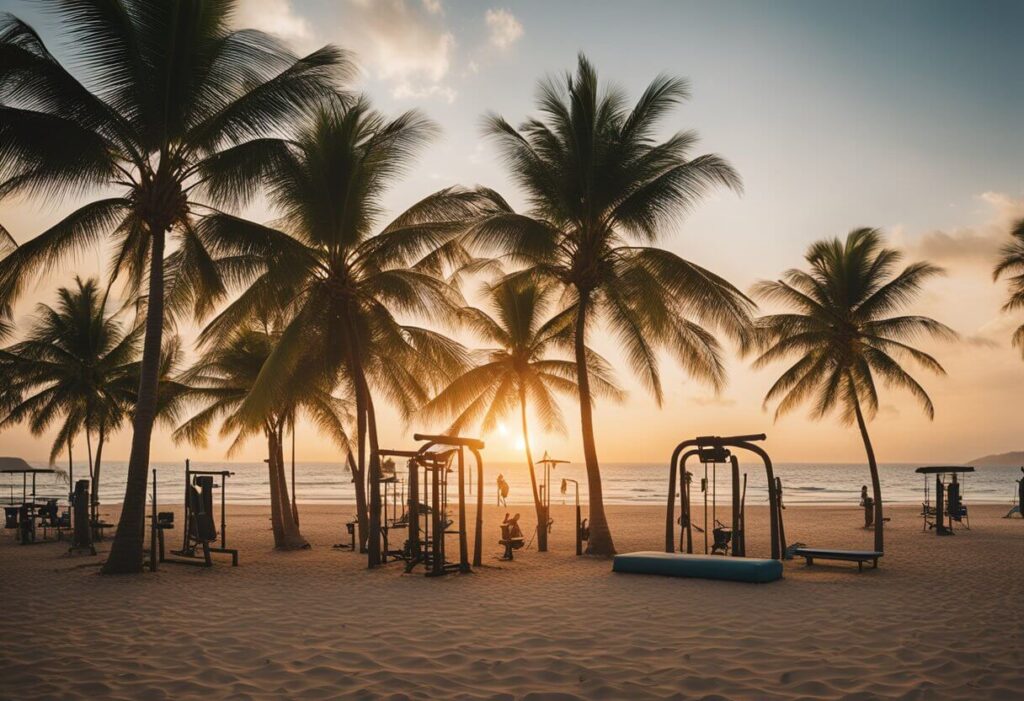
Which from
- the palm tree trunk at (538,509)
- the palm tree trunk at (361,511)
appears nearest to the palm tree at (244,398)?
the palm tree trunk at (361,511)

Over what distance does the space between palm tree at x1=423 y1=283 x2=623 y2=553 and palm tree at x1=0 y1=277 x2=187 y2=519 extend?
325 inches

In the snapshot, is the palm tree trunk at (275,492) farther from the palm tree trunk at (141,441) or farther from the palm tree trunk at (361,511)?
the palm tree trunk at (141,441)

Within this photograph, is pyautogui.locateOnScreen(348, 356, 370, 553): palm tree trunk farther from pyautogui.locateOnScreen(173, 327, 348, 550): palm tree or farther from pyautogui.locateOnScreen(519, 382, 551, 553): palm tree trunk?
pyautogui.locateOnScreen(519, 382, 551, 553): palm tree trunk

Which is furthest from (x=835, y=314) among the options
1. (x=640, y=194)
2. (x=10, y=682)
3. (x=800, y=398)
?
(x=10, y=682)

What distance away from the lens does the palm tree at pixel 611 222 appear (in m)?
15.4

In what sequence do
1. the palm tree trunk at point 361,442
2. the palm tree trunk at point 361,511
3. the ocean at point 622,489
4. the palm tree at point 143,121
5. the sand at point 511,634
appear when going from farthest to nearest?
the ocean at point 622,489 → the palm tree trunk at point 361,511 → the palm tree trunk at point 361,442 → the palm tree at point 143,121 → the sand at point 511,634

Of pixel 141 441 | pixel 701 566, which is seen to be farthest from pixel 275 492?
pixel 701 566

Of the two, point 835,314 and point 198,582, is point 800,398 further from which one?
point 198,582

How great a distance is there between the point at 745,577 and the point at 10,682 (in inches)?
383

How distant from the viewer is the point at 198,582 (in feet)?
40.3

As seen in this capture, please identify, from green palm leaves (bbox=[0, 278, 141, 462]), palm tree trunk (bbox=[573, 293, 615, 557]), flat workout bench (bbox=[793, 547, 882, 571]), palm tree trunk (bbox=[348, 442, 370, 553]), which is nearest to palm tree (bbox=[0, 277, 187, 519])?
green palm leaves (bbox=[0, 278, 141, 462])

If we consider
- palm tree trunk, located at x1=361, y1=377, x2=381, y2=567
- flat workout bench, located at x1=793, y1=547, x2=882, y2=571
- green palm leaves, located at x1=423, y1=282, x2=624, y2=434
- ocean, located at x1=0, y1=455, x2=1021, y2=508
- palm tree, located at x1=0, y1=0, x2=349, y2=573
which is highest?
palm tree, located at x1=0, y1=0, x2=349, y2=573

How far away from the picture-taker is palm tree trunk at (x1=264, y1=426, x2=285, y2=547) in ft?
61.3

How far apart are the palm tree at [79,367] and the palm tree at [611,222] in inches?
463
